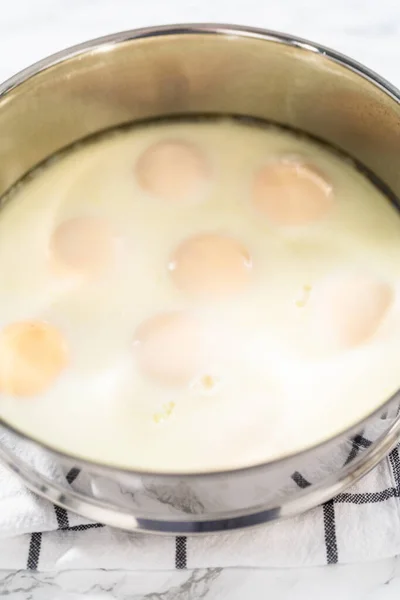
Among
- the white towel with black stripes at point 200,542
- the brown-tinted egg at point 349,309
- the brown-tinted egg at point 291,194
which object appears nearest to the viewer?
the white towel with black stripes at point 200,542

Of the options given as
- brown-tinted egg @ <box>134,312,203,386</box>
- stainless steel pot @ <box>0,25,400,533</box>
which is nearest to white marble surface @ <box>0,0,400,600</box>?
stainless steel pot @ <box>0,25,400,533</box>

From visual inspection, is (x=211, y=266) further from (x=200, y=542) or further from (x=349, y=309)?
(x=200, y=542)

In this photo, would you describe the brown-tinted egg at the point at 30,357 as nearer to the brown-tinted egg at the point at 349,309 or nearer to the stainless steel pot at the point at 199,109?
the stainless steel pot at the point at 199,109

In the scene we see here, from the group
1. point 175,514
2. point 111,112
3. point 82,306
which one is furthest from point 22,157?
point 175,514

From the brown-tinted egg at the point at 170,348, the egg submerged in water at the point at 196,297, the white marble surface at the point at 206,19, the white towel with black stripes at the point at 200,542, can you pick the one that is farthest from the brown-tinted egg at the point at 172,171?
the white towel with black stripes at the point at 200,542

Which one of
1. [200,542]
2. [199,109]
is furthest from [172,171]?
[200,542]

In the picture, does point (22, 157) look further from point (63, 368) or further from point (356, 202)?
point (356, 202)
